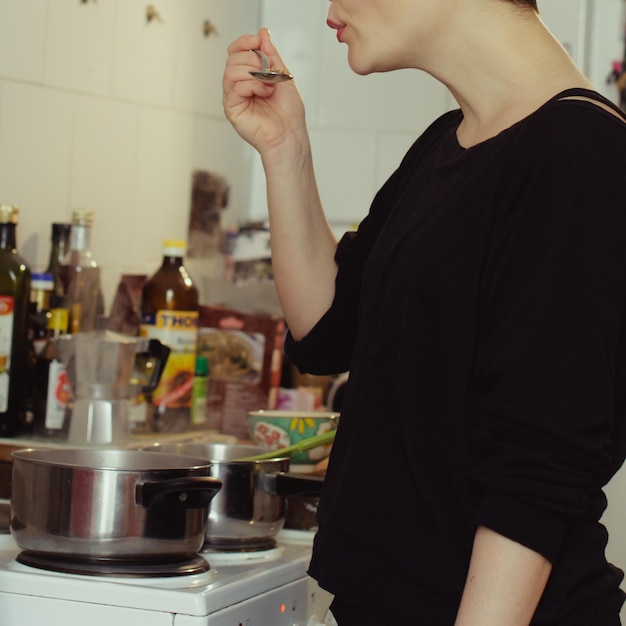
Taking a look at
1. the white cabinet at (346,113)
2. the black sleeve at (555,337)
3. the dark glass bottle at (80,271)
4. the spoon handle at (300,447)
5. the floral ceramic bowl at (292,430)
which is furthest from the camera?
the white cabinet at (346,113)

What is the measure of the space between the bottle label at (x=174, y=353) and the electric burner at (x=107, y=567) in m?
0.68

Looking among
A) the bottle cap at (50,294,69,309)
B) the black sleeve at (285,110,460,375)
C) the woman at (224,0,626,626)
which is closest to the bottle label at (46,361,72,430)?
the bottle cap at (50,294,69,309)

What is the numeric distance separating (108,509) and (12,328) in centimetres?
60

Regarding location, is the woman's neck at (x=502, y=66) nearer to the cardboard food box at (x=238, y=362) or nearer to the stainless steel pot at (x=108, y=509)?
the stainless steel pot at (x=108, y=509)

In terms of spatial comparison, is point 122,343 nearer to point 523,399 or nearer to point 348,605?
point 348,605

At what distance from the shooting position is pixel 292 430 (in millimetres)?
1605

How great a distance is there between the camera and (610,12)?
268 centimetres

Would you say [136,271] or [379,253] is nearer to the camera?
[379,253]

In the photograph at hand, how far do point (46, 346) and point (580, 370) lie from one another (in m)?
1.06

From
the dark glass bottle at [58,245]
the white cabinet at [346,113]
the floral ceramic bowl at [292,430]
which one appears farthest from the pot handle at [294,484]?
the white cabinet at [346,113]

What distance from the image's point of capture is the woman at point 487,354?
31.1 inches

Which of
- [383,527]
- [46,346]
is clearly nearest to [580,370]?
[383,527]

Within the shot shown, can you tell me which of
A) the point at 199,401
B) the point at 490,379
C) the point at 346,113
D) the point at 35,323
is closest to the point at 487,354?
the point at 490,379

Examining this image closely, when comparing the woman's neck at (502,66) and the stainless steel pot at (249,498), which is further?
the stainless steel pot at (249,498)
